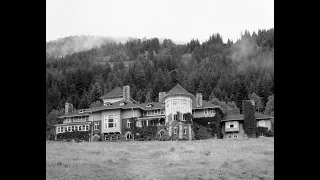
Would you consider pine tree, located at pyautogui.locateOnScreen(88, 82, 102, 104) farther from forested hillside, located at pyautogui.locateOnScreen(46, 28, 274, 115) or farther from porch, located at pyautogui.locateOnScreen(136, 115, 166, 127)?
porch, located at pyautogui.locateOnScreen(136, 115, 166, 127)

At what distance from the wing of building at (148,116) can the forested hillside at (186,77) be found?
35.6 metres

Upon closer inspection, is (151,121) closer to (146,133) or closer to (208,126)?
(146,133)

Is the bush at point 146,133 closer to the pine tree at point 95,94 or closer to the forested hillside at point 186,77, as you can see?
the forested hillside at point 186,77

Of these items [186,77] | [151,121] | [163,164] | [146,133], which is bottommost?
[163,164]

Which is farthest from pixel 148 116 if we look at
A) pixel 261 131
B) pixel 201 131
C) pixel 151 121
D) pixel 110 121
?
pixel 261 131

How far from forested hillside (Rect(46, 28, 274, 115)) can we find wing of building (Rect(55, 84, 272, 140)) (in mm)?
35576

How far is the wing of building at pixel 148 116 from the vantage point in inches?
2013

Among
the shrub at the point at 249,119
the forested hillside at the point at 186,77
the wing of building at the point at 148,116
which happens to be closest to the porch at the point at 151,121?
the wing of building at the point at 148,116

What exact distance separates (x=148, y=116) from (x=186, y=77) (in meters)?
70.3

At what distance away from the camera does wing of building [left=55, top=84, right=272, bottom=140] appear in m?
51.1

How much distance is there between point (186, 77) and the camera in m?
125

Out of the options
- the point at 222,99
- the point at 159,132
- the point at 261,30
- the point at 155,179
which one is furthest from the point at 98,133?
the point at 261,30
